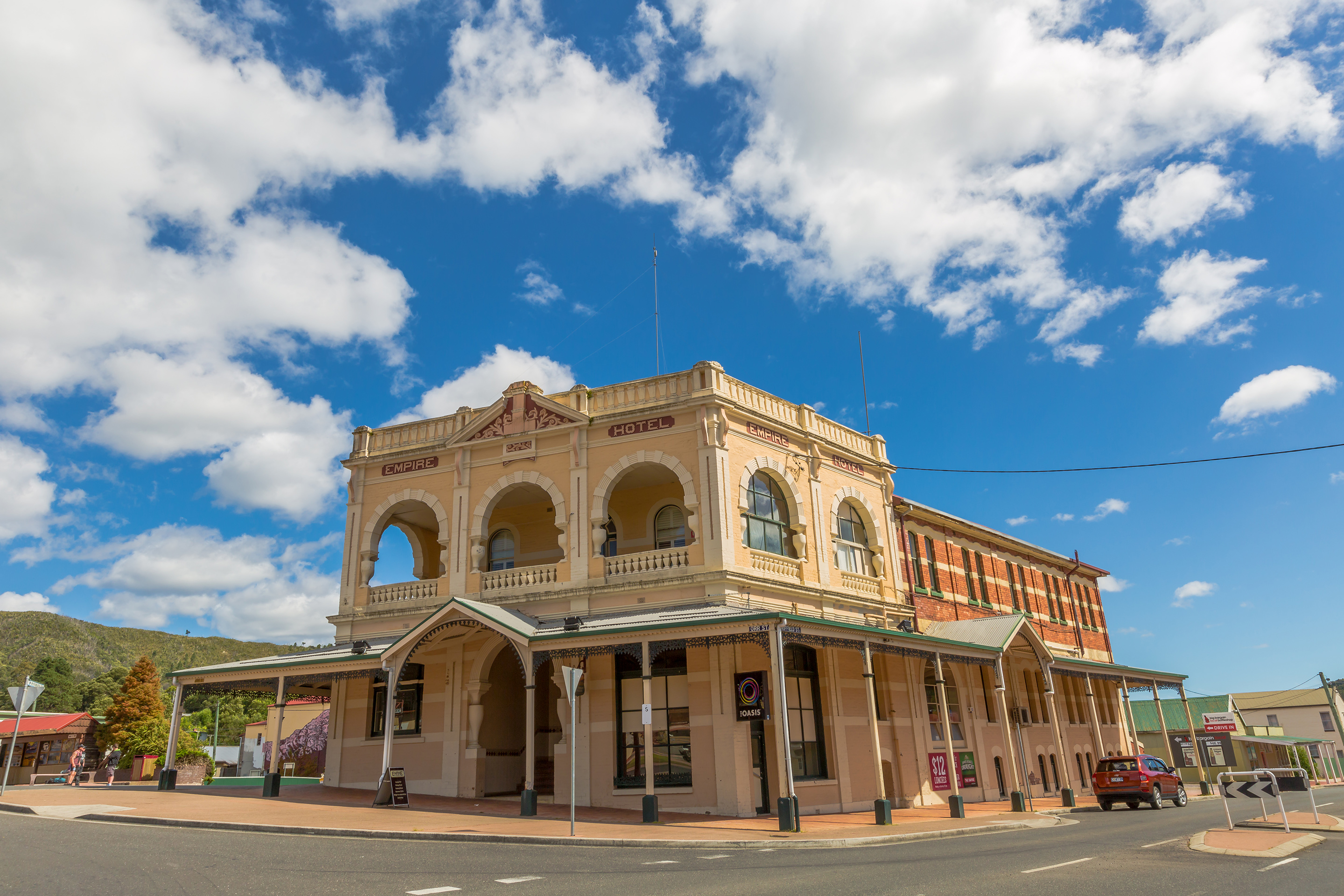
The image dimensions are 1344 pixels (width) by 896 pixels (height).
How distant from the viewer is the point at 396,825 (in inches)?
606

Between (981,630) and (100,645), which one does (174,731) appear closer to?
(981,630)

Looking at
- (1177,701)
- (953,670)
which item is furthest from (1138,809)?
(1177,701)

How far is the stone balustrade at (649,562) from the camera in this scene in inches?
851

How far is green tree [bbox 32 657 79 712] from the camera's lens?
88375 mm

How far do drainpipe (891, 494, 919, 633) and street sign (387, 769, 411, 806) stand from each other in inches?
637

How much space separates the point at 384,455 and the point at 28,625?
165 meters

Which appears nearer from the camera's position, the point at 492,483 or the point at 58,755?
the point at 492,483

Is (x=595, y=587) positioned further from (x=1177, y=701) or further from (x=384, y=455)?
(x=1177, y=701)

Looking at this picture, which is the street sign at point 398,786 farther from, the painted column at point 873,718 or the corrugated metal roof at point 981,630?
the corrugated metal roof at point 981,630

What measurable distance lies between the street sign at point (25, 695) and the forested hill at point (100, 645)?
422 feet

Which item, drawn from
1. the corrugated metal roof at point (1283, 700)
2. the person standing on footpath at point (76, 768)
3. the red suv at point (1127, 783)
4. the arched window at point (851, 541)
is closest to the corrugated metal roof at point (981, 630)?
the arched window at point (851, 541)

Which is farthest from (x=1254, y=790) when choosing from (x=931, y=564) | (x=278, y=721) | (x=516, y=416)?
(x=278, y=721)

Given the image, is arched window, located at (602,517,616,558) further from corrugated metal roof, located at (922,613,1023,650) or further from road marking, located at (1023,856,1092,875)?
road marking, located at (1023,856,1092,875)

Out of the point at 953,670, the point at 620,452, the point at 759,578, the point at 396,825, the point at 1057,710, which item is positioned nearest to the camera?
the point at 396,825
